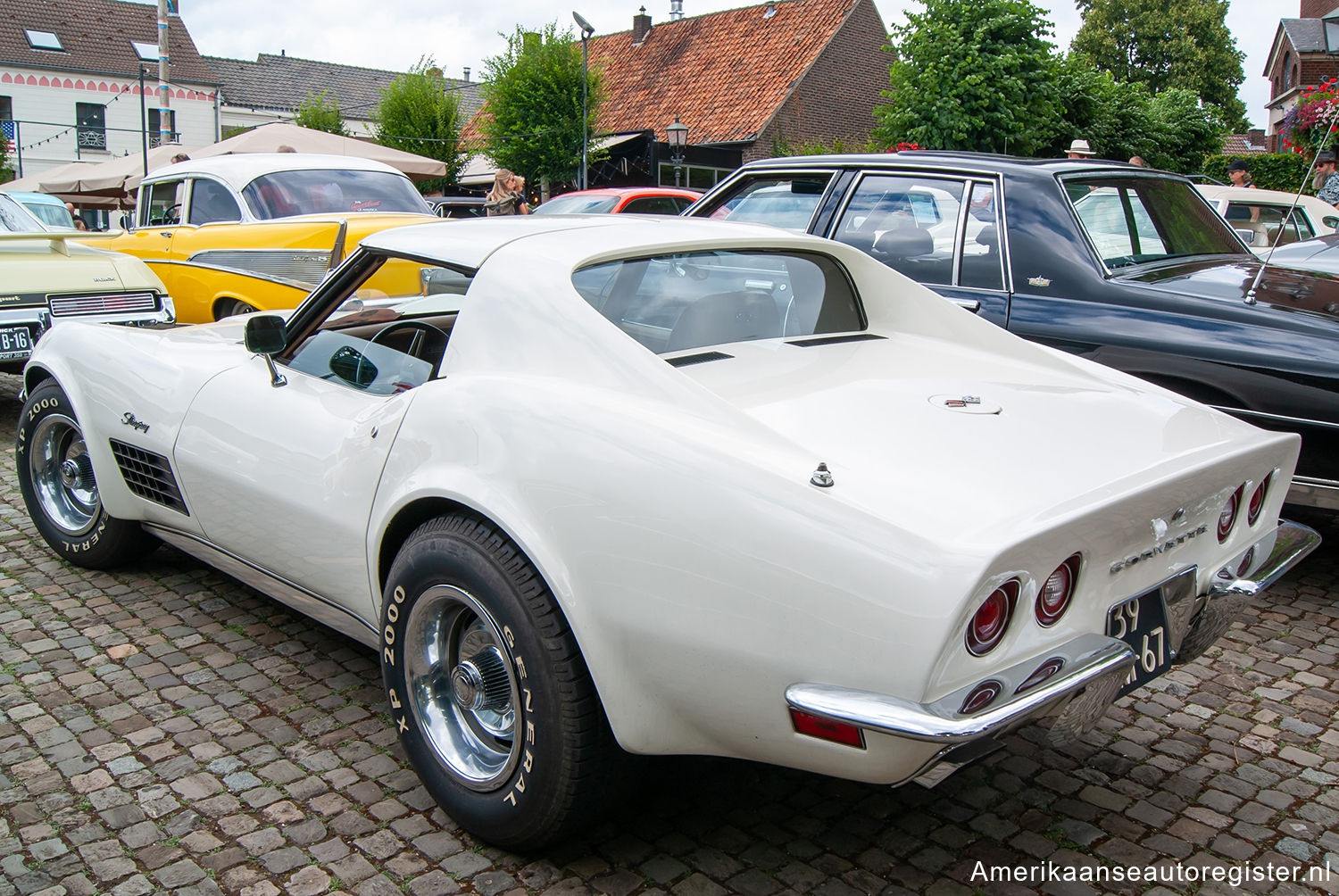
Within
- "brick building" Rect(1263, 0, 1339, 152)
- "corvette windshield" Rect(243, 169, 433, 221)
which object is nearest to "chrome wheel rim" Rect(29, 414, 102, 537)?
"corvette windshield" Rect(243, 169, 433, 221)

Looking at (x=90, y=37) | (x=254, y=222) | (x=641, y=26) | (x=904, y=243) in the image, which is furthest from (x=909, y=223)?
(x=90, y=37)

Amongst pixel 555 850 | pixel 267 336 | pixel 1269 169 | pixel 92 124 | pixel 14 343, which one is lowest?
pixel 555 850

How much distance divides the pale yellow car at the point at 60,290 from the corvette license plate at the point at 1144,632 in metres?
6.16

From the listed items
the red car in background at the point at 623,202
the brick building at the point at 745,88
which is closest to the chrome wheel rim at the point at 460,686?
the red car in background at the point at 623,202

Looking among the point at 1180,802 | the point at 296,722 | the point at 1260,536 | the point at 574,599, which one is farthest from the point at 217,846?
the point at 1260,536

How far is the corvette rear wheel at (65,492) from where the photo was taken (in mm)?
4059

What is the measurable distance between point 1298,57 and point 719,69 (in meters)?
36.5

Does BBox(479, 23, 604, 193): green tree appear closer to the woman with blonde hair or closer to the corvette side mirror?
the woman with blonde hair

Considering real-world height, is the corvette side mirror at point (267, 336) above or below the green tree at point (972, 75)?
below

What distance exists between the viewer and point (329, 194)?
8.30 metres

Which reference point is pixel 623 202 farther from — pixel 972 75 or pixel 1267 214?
pixel 972 75

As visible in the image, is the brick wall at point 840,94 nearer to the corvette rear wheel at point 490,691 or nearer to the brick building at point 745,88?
the brick building at point 745,88

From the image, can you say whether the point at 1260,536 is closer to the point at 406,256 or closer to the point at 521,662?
the point at 521,662

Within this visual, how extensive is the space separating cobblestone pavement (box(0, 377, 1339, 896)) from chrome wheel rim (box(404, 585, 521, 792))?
0.20 meters
